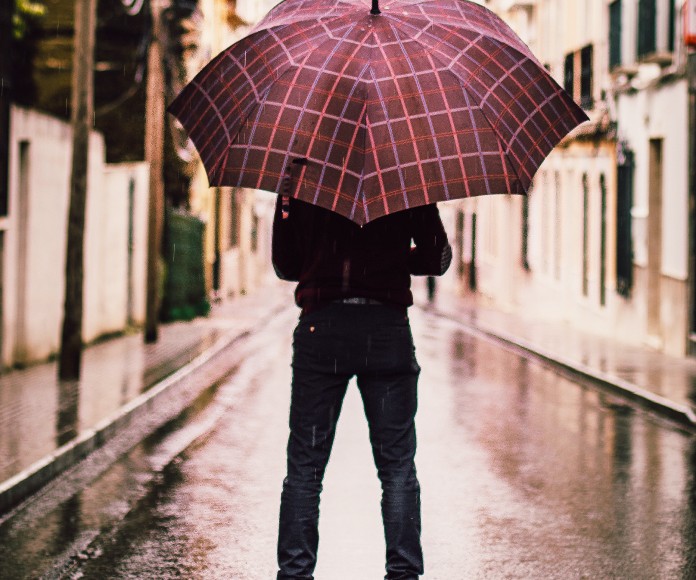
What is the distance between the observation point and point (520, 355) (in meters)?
19.7

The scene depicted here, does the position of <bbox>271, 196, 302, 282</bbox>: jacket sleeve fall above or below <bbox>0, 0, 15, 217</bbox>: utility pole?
below

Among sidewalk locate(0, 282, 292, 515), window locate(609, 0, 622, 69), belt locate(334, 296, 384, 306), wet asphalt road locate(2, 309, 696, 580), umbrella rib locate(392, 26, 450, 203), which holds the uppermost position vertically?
window locate(609, 0, 622, 69)

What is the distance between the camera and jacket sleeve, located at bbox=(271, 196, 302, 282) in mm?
4598

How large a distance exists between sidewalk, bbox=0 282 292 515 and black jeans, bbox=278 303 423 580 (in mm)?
3251

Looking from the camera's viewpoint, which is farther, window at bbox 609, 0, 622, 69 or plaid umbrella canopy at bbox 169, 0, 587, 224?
window at bbox 609, 0, 622, 69

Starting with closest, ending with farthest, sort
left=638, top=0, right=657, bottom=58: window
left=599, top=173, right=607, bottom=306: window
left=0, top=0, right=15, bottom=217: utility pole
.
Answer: left=0, top=0, right=15, bottom=217: utility pole < left=638, top=0, right=657, bottom=58: window < left=599, top=173, right=607, bottom=306: window

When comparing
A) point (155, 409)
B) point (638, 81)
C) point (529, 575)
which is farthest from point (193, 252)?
point (529, 575)

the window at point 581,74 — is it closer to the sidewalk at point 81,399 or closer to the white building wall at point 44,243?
the sidewalk at point 81,399

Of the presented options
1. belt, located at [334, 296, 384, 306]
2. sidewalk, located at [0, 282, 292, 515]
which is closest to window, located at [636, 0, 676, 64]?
sidewalk, located at [0, 282, 292, 515]

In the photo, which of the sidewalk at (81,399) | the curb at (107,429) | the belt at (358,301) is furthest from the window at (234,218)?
the belt at (358,301)

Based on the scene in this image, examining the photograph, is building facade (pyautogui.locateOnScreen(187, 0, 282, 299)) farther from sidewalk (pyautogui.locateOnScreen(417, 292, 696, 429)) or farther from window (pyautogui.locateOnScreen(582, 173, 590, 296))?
window (pyautogui.locateOnScreen(582, 173, 590, 296))

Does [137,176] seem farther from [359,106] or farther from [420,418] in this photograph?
[359,106]

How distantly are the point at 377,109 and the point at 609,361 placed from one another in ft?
44.4

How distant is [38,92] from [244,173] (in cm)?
1937
